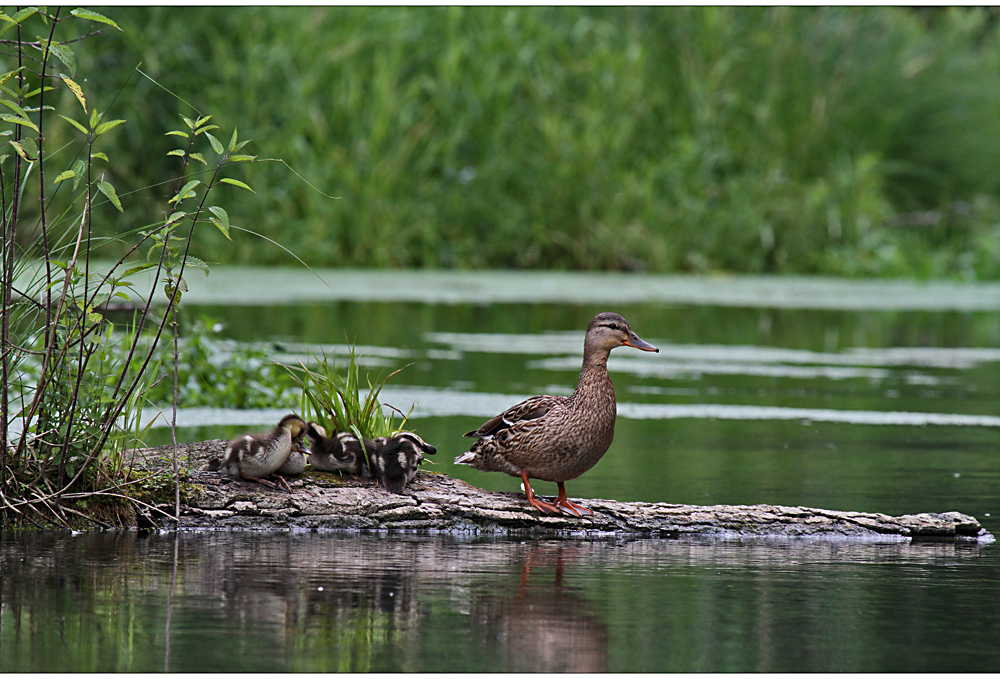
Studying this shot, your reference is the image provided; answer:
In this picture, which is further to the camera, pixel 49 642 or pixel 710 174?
pixel 710 174

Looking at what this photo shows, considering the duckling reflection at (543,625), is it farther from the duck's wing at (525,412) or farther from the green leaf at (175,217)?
the green leaf at (175,217)

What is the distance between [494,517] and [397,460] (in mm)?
475

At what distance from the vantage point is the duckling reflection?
4137mm

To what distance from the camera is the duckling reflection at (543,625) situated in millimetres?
4137

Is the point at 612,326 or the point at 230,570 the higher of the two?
the point at 612,326

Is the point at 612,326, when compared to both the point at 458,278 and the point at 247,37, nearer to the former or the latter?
the point at 458,278

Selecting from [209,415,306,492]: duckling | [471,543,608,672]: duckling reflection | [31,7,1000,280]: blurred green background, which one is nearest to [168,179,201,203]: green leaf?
[209,415,306,492]: duckling

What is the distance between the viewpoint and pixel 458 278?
17797 mm

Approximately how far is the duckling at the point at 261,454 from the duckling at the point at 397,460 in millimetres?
370

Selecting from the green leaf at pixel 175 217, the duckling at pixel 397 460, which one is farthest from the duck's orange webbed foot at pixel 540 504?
the green leaf at pixel 175 217

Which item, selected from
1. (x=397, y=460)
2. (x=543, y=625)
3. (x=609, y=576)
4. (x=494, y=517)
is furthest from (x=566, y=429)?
(x=543, y=625)

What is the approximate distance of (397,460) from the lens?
6117 mm

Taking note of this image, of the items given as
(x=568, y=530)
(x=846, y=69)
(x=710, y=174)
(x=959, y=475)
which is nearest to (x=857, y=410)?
(x=959, y=475)

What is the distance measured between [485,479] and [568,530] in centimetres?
136
